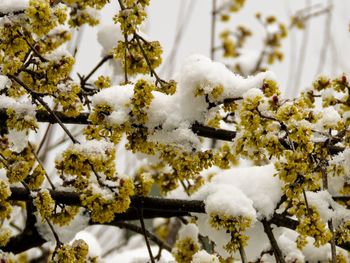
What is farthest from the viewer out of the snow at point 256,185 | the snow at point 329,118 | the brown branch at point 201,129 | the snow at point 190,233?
the snow at point 190,233

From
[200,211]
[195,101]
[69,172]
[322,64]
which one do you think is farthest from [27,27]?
[322,64]

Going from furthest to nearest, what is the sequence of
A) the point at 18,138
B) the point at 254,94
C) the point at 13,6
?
the point at 18,138, the point at 13,6, the point at 254,94

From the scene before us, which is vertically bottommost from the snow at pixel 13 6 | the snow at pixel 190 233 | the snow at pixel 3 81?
the snow at pixel 190 233

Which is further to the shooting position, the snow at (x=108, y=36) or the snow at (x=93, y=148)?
the snow at (x=108, y=36)

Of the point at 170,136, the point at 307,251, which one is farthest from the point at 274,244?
the point at 307,251

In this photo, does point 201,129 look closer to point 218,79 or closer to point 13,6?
point 218,79

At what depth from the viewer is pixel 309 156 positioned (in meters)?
1.72

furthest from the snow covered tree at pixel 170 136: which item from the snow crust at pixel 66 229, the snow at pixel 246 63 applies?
the snow at pixel 246 63

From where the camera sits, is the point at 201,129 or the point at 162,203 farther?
the point at 162,203

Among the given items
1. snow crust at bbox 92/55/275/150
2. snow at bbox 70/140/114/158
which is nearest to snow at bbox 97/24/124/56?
snow crust at bbox 92/55/275/150

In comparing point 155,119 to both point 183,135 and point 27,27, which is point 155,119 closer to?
point 183,135

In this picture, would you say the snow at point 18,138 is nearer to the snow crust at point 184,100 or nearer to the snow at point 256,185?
the snow crust at point 184,100

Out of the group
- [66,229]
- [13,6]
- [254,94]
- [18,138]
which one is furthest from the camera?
[66,229]

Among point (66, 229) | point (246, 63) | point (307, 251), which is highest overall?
point (246, 63)
